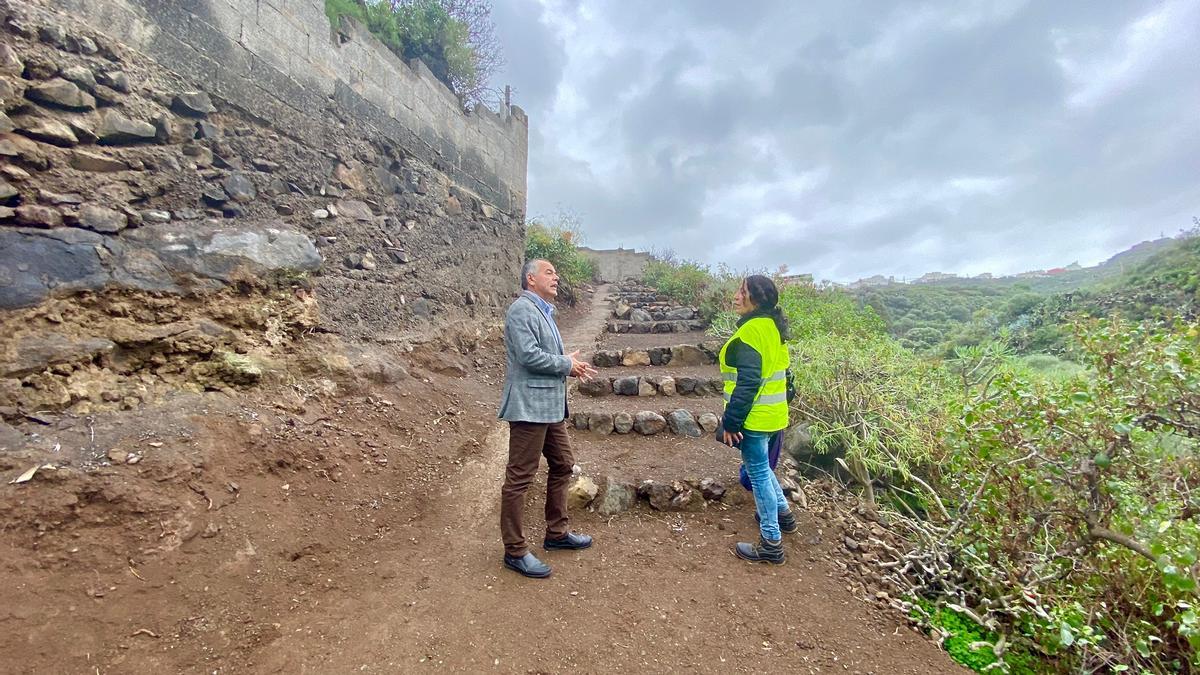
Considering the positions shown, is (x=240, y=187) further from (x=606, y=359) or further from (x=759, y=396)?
(x=606, y=359)

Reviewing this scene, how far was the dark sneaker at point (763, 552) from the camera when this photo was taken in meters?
3.02

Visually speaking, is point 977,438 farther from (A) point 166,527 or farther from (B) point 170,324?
(B) point 170,324

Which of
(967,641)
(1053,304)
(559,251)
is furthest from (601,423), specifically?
(1053,304)

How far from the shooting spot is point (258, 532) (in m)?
2.71

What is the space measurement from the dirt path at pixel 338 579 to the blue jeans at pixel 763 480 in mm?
244

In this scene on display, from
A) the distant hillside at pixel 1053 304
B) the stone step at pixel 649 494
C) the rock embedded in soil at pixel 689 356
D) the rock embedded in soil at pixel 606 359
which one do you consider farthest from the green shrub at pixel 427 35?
the distant hillside at pixel 1053 304

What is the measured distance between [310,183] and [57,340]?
2.15 m

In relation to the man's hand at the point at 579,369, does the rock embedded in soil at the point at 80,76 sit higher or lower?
higher

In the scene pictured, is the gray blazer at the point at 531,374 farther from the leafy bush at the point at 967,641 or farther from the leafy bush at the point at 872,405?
the leafy bush at the point at 872,405

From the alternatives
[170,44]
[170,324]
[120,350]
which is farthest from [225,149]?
[120,350]

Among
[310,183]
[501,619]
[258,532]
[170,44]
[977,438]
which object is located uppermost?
[170,44]

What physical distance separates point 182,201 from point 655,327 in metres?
7.00

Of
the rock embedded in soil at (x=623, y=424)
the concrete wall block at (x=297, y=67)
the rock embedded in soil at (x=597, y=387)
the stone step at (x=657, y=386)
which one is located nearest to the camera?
the concrete wall block at (x=297, y=67)

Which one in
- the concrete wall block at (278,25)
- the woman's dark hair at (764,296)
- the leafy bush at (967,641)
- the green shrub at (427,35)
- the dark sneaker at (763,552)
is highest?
the green shrub at (427,35)
